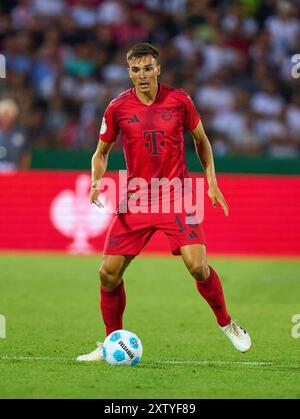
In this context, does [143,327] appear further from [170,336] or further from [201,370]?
[201,370]

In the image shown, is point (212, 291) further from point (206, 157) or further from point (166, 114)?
point (166, 114)

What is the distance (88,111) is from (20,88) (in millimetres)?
1327

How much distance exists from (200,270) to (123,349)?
0.78m

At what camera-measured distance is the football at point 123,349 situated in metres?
7.26

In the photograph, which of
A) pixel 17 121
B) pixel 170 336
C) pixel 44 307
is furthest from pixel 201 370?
pixel 17 121

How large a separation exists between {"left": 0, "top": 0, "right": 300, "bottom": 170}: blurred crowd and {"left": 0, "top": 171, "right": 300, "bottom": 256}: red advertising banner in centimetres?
164

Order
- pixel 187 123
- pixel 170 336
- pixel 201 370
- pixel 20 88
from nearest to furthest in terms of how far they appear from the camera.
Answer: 1. pixel 201 370
2. pixel 187 123
3. pixel 170 336
4. pixel 20 88

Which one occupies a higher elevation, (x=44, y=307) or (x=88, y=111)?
(x=88, y=111)

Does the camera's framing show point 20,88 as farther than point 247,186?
Yes

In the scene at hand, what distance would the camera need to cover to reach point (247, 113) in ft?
58.5

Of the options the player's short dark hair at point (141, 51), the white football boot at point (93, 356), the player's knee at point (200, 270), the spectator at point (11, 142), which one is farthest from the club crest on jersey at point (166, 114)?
the spectator at point (11, 142)

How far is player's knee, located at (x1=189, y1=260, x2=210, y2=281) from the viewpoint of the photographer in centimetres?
738

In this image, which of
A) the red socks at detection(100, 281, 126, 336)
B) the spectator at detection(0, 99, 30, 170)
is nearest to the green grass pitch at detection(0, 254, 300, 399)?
the red socks at detection(100, 281, 126, 336)

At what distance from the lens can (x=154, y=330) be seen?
9.23 metres
